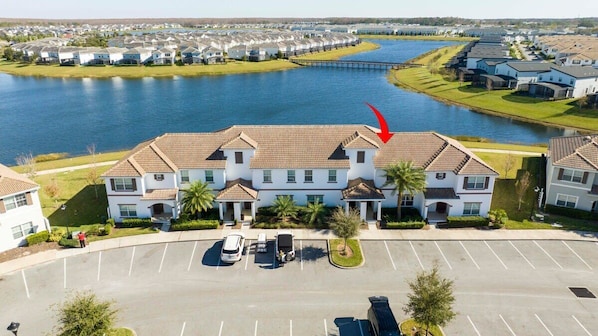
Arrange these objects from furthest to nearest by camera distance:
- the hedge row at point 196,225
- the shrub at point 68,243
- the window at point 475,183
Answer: the window at point 475,183 → the hedge row at point 196,225 → the shrub at point 68,243

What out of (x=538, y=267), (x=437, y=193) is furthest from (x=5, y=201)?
(x=538, y=267)

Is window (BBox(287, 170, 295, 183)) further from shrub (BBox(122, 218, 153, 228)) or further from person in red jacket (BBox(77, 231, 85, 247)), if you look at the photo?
person in red jacket (BBox(77, 231, 85, 247))

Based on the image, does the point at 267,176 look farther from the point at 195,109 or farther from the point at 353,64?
the point at 353,64

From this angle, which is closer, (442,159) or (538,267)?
(538,267)

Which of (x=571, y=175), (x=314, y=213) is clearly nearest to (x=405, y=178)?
(x=314, y=213)

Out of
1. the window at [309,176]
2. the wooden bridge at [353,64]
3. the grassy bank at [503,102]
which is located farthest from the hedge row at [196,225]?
the wooden bridge at [353,64]

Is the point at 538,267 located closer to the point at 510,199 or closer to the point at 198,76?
the point at 510,199

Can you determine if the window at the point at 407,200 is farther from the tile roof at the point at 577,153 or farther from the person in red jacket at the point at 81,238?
the person in red jacket at the point at 81,238

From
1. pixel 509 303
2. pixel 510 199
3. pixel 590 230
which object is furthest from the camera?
pixel 510 199
